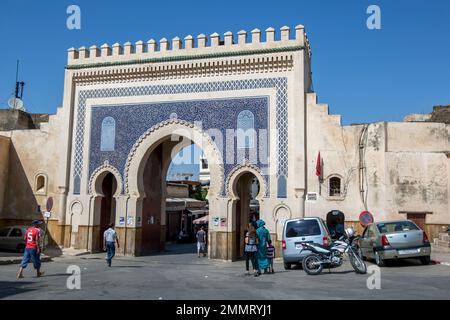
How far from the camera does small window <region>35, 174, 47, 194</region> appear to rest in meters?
20.2

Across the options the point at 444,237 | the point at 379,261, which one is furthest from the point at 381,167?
the point at 379,261

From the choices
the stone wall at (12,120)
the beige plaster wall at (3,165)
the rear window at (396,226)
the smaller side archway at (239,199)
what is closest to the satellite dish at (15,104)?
the stone wall at (12,120)

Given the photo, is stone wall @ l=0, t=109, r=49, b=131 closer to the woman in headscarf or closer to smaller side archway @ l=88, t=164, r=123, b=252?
smaller side archway @ l=88, t=164, r=123, b=252

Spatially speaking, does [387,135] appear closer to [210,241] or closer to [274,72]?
[274,72]

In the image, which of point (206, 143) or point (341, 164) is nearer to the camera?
point (341, 164)

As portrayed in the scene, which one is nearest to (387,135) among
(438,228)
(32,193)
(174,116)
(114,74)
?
(438,228)

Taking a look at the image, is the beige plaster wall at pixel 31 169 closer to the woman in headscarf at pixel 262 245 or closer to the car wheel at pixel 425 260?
the woman in headscarf at pixel 262 245

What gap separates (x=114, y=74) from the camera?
19578mm

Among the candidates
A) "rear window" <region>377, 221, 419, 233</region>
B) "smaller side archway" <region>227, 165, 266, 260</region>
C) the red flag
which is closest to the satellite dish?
"smaller side archway" <region>227, 165, 266, 260</region>

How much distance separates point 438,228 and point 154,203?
11558 millimetres

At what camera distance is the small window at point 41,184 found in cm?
2022

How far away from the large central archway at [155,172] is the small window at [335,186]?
161 inches

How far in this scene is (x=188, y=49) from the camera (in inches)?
733

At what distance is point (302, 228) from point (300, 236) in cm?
27
